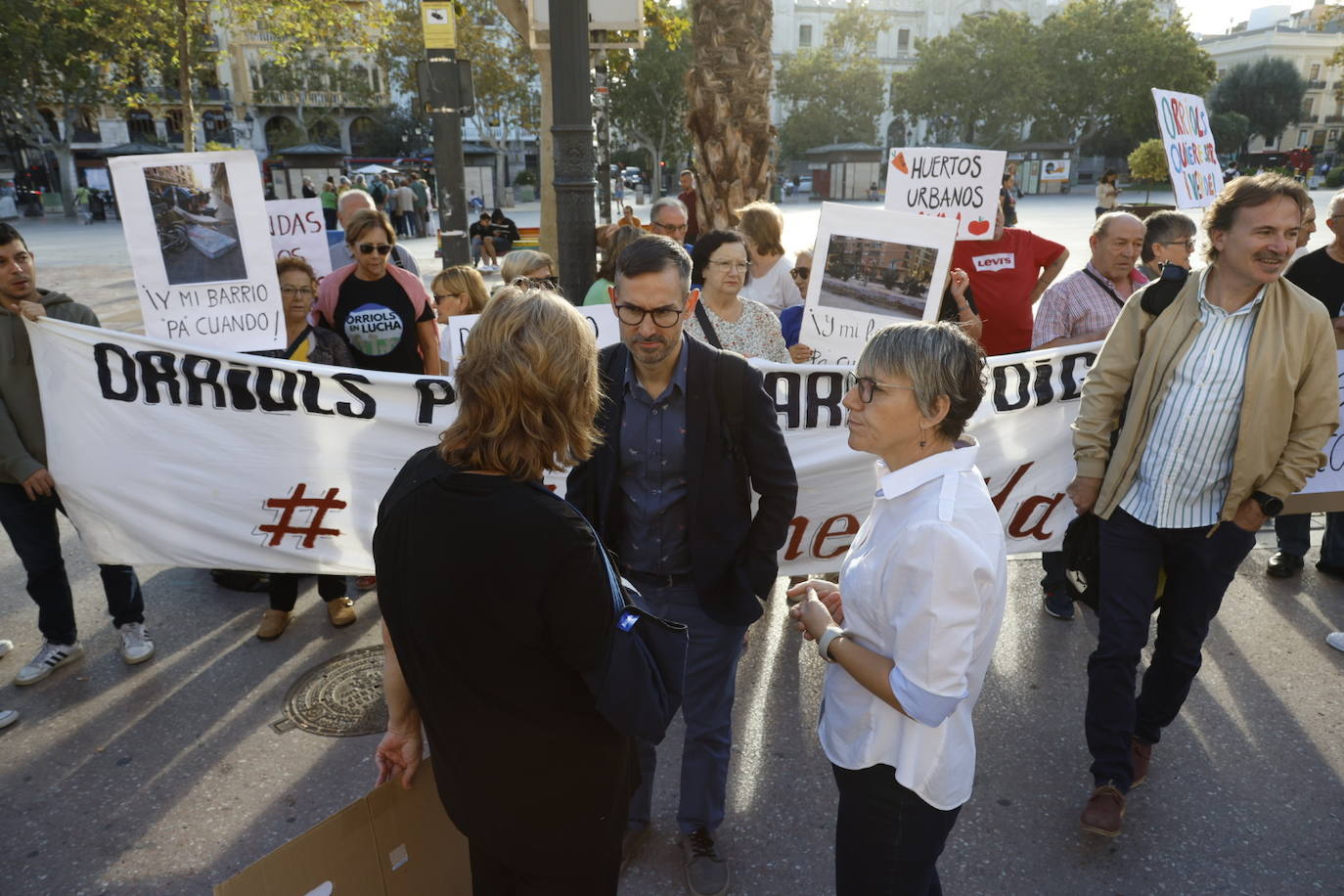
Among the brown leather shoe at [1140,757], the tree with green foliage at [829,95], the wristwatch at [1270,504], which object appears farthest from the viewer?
the tree with green foliage at [829,95]

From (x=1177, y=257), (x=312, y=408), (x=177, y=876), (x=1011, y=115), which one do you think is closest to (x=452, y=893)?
(x=177, y=876)

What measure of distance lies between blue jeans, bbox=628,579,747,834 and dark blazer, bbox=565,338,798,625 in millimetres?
76

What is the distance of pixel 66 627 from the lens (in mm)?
4211

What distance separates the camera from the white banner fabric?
4078mm

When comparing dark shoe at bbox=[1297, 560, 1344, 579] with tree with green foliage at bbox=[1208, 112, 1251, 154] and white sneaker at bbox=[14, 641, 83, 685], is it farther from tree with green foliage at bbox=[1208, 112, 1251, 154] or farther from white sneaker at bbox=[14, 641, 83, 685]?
tree with green foliage at bbox=[1208, 112, 1251, 154]

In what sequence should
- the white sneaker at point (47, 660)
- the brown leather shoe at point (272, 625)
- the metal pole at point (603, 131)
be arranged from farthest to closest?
the metal pole at point (603, 131), the brown leather shoe at point (272, 625), the white sneaker at point (47, 660)

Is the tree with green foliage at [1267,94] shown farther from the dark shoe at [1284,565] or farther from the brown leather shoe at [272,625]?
the brown leather shoe at [272,625]

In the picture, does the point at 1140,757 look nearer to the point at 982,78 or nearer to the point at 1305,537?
the point at 1305,537

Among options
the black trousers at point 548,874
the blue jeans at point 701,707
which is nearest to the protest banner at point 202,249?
Result: the blue jeans at point 701,707

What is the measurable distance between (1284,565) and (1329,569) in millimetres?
265

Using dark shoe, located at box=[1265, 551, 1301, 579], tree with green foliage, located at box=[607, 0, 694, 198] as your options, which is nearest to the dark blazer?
dark shoe, located at box=[1265, 551, 1301, 579]

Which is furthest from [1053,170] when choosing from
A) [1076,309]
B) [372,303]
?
[372,303]

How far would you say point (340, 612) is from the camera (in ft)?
15.4

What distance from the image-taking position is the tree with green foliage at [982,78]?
57.5 m
